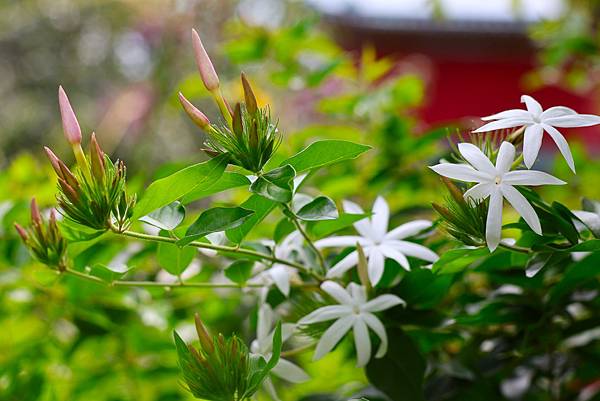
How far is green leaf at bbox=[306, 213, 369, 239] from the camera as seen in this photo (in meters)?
0.48

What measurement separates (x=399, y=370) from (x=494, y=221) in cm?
15

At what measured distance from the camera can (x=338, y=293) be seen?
458 millimetres

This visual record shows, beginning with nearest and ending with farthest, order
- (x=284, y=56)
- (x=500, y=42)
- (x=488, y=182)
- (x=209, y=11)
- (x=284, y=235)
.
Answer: (x=488, y=182) < (x=284, y=235) < (x=284, y=56) < (x=209, y=11) < (x=500, y=42)

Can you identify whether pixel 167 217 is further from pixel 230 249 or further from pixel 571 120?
pixel 571 120

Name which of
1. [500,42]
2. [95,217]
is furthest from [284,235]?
[500,42]

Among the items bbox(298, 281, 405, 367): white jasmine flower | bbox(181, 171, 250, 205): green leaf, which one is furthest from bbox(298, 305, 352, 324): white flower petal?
bbox(181, 171, 250, 205): green leaf

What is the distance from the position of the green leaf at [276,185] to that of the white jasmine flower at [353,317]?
0.32 ft

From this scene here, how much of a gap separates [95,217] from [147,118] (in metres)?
3.64

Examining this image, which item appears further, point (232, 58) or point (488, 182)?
point (232, 58)

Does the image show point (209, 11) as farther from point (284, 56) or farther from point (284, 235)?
point (284, 235)

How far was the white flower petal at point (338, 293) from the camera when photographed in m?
0.46

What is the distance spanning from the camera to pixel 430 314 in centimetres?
52

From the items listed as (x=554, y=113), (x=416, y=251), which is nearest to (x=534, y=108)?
(x=554, y=113)

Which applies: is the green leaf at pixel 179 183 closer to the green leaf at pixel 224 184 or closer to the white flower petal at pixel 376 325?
the green leaf at pixel 224 184
